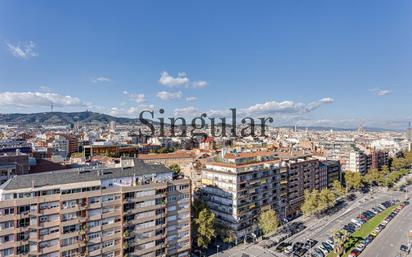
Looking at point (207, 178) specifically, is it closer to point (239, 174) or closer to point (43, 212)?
point (239, 174)

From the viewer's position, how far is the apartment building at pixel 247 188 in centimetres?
6500

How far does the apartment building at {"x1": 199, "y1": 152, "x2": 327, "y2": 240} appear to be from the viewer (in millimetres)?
65000

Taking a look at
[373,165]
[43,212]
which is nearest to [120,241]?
[43,212]

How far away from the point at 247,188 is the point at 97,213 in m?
34.7

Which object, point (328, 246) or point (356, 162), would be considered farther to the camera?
point (356, 162)

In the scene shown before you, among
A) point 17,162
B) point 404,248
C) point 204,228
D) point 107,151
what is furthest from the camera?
point 107,151

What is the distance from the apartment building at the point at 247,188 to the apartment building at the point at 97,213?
45.3ft

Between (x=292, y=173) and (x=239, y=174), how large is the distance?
25075 millimetres

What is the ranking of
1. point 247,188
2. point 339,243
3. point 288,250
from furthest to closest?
1. point 247,188
2. point 288,250
3. point 339,243

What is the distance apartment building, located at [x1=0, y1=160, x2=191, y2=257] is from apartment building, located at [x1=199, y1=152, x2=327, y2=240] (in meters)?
13.8

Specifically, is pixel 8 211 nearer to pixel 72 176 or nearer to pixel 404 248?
pixel 72 176

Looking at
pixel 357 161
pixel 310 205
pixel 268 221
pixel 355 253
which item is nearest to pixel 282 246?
pixel 268 221

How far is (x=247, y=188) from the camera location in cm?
6675

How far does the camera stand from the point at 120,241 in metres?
46.8
